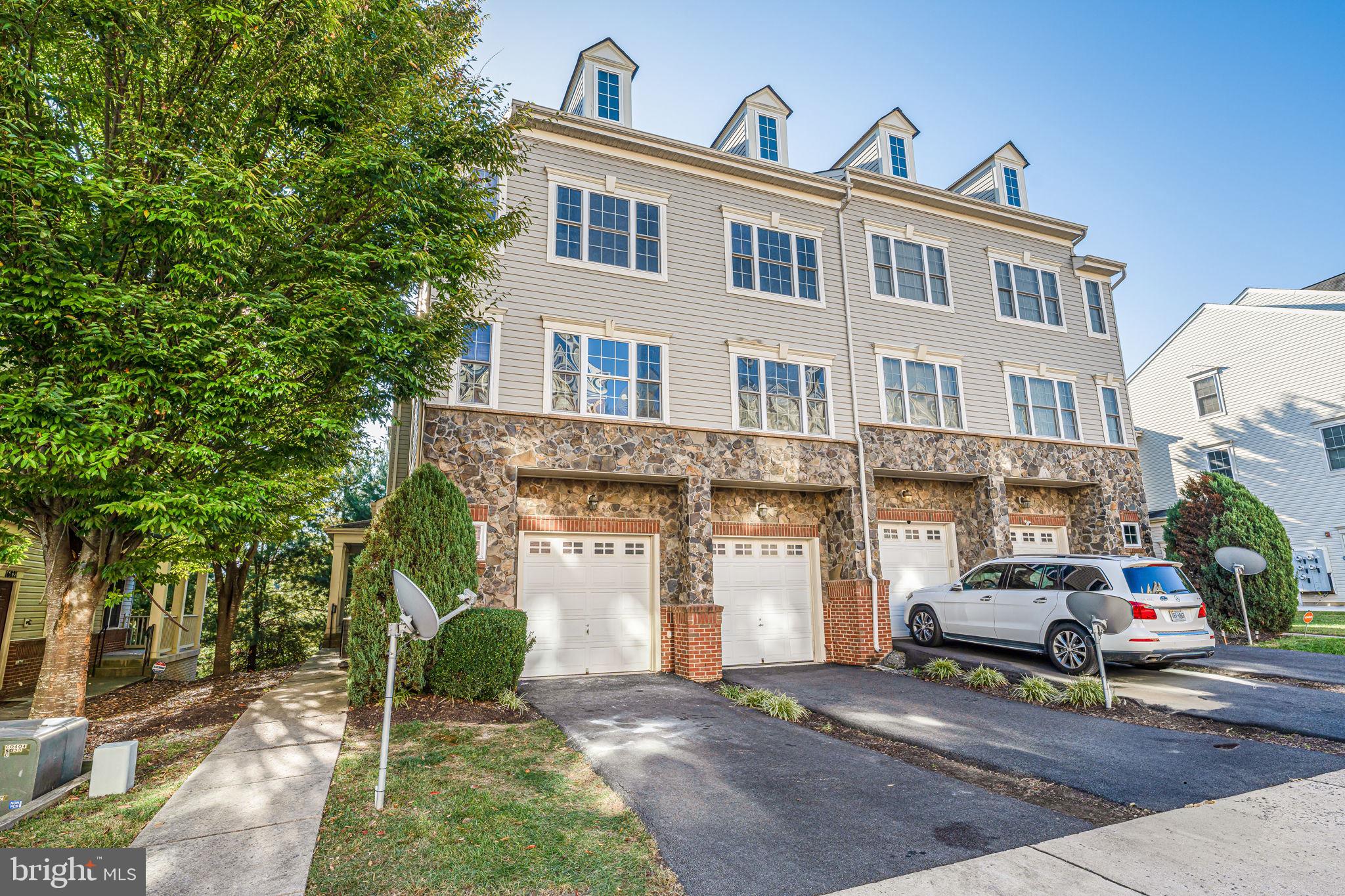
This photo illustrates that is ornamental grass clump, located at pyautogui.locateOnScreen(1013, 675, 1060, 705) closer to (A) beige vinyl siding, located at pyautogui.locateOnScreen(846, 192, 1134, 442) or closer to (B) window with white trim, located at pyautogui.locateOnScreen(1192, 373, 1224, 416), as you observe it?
(A) beige vinyl siding, located at pyautogui.locateOnScreen(846, 192, 1134, 442)

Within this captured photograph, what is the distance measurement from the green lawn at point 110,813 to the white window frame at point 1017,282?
1673 cm

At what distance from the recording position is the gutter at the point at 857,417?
1220 cm

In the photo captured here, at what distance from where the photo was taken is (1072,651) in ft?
31.4

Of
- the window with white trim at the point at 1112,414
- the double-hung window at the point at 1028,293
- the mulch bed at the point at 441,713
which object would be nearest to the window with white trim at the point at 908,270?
Result: the double-hung window at the point at 1028,293

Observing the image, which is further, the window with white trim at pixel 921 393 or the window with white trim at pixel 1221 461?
the window with white trim at pixel 1221 461

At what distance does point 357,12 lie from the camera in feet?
25.2

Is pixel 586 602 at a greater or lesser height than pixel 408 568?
lesser

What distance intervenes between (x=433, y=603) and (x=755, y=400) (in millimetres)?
7050

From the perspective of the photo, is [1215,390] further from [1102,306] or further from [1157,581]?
[1157,581]

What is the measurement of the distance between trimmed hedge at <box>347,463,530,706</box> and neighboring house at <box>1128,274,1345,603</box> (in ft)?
80.8

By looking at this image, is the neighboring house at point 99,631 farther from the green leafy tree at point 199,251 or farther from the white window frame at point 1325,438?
the white window frame at point 1325,438

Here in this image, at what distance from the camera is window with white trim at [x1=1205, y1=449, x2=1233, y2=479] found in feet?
74.1

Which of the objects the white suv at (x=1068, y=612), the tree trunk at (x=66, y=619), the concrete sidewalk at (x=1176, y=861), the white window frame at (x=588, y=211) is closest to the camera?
the concrete sidewalk at (x=1176, y=861)

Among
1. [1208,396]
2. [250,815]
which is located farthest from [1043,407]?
[250,815]
